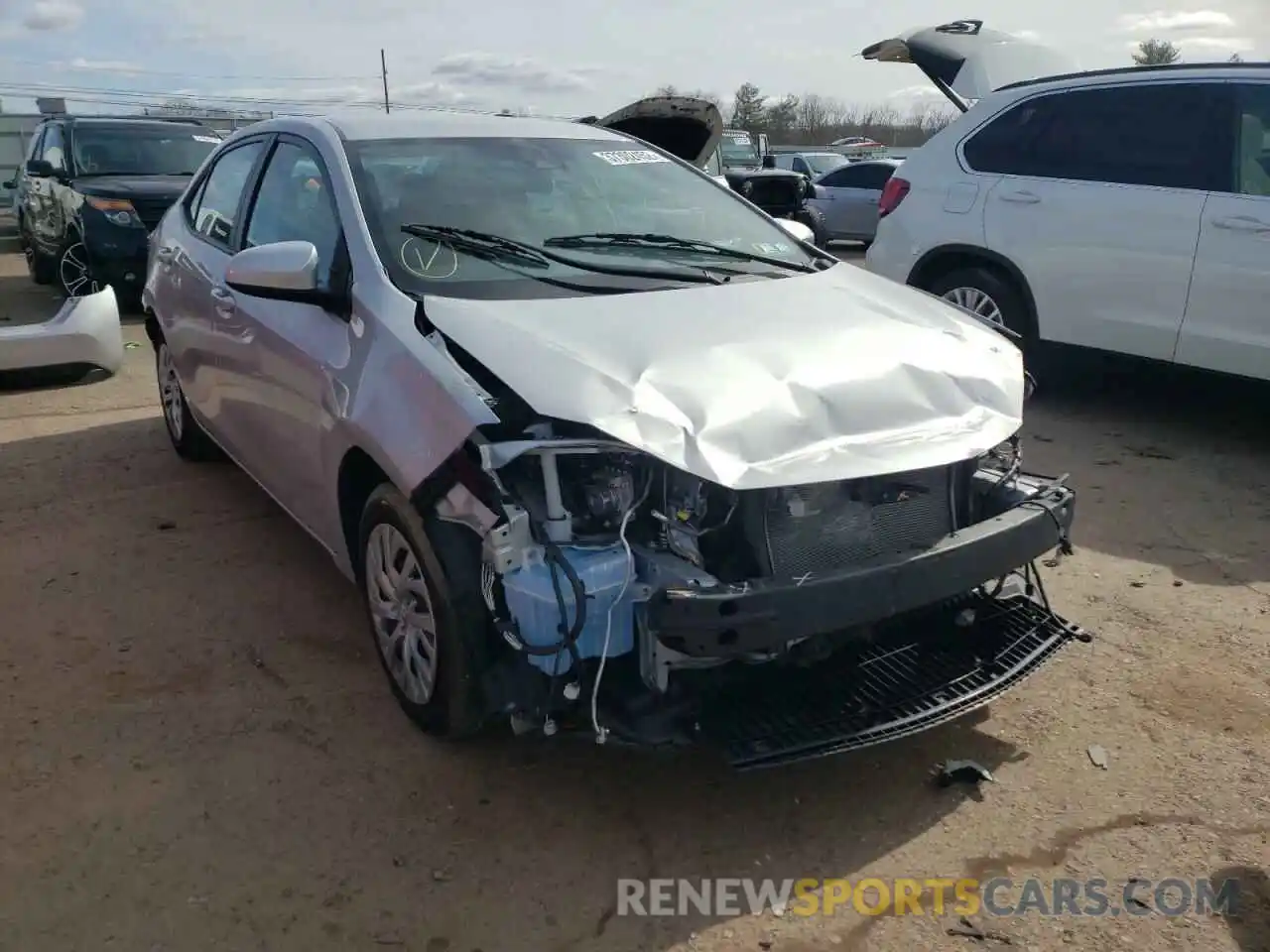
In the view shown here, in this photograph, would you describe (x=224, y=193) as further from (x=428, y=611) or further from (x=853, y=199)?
(x=853, y=199)

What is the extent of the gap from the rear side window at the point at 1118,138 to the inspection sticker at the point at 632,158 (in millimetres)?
3137

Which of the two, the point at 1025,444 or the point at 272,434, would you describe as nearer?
the point at 272,434

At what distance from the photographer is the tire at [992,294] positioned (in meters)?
6.55

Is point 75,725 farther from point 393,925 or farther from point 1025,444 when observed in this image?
point 1025,444

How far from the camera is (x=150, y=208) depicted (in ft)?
32.9

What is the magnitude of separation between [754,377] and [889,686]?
0.90 meters

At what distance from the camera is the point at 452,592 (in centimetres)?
277

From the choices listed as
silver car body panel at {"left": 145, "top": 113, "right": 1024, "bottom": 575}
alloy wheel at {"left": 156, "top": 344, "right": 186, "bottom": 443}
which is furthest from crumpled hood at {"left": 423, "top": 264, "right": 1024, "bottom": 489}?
alloy wheel at {"left": 156, "top": 344, "right": 186, "bottom": 443}

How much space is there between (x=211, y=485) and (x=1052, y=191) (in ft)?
16.3

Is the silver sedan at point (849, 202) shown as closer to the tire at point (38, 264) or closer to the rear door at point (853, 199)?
Answer: the rear door at point (853, 199)

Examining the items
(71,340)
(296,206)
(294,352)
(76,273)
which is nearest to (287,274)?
(294,352)

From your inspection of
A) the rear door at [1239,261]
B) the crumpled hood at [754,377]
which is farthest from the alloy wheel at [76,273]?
the rear door at [1239,261]

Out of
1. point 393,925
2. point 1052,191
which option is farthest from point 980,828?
point 1052,191

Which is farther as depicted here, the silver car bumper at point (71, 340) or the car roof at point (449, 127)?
the silver car bumper at point (71, 340)
